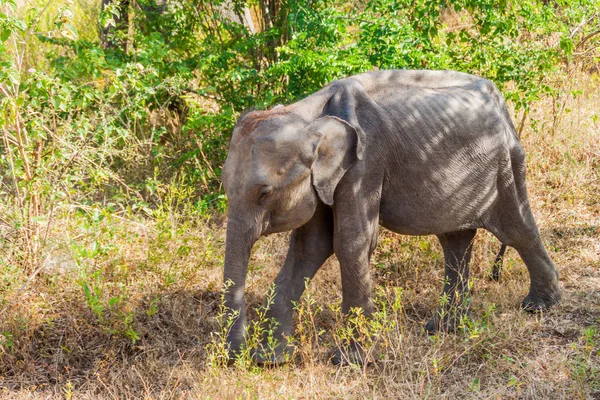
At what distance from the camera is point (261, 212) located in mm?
4367

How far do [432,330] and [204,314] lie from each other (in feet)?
5.23

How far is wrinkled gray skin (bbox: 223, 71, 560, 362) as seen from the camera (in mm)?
4359

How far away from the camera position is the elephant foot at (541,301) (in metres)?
5.54

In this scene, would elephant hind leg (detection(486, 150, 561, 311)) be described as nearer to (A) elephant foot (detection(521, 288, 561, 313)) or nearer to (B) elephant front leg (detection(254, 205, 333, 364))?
(A) elephant foot (detection(521, 288, 561, 313))

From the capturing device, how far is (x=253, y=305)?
5680mm

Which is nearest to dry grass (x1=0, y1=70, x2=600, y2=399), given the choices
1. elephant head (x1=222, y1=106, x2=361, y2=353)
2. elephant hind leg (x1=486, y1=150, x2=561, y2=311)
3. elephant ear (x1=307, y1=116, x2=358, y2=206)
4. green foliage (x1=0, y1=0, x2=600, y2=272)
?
elephant hind leg (x1=486, y1=150, x2=561, y2=311)

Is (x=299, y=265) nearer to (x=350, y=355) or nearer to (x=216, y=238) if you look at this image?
(x=350, y=355)

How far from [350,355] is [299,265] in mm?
644

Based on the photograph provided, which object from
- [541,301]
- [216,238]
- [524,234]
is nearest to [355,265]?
[524,234]

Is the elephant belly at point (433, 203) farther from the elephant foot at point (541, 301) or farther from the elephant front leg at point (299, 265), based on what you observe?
the elephant foot at point (541, 301)

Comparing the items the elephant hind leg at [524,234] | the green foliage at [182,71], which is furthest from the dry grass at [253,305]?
the green foliage at [182,71]

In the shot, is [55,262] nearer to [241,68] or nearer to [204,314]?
[204,314]

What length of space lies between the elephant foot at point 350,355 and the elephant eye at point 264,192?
1.06m

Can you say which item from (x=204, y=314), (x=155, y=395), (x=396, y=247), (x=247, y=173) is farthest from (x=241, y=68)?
(x=155, y=395)
